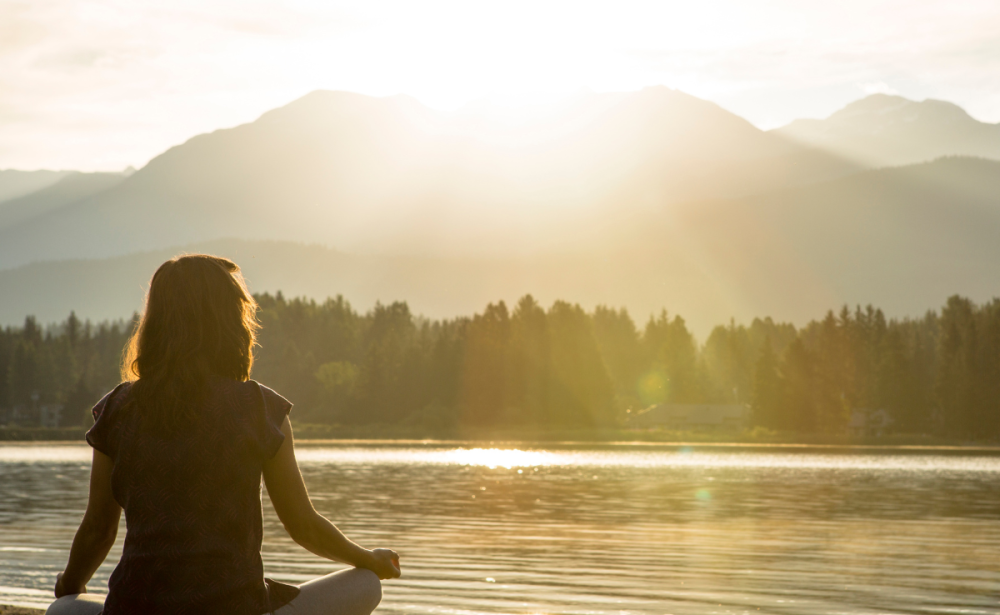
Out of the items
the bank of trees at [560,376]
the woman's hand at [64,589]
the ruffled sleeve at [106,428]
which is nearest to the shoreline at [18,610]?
the woman's hand at [64,589]

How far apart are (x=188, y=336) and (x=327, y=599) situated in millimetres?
1370

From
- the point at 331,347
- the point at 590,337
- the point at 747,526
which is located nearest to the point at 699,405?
the point at 590,337

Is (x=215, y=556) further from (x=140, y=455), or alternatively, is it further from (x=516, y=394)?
(x=516, y=394)

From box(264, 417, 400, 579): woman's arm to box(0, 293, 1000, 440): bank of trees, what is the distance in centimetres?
14504

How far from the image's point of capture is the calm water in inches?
727

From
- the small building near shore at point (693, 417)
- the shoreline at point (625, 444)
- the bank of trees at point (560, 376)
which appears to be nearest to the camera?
the shoreline at point (625, 444)

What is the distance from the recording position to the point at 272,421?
15.4 ft

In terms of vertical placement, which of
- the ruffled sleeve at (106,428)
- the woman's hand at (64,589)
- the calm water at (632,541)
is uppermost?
the ruffled sleeve at (106,428)

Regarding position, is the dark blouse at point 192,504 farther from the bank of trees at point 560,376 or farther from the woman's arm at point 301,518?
the bank of trees at point 560,376

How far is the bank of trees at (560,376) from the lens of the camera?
474ft

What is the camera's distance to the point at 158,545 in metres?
4.57

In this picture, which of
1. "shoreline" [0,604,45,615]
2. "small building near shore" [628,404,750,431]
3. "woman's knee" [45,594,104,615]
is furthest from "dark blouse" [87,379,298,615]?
"small building near shore" [628,404,750,431]

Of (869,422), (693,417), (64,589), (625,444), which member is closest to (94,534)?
(64,589)

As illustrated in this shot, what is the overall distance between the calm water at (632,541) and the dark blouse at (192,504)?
12222 mm
